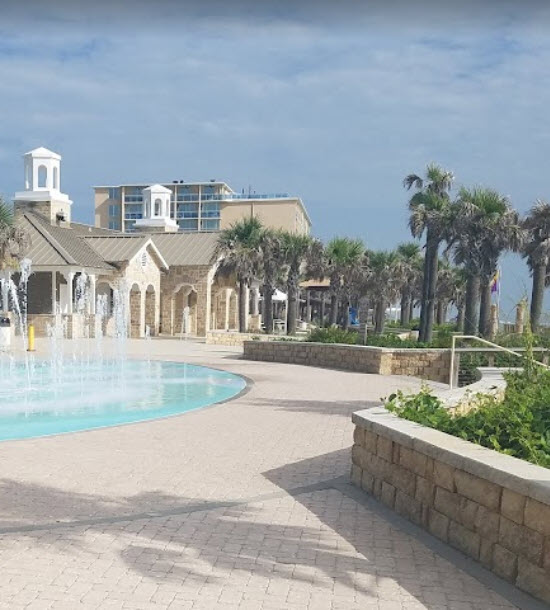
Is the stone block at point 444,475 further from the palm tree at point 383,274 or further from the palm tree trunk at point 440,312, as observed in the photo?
the palm tree trunk at point 440,312

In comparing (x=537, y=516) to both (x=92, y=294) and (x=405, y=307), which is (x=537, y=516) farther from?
(x=405, y=307)

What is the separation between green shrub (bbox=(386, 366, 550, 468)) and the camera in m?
4.92

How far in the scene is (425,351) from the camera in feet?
58.4

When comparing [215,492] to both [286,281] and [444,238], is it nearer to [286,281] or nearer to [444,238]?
[444,238]

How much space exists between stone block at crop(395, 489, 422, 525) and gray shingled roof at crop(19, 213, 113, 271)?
2936 cm

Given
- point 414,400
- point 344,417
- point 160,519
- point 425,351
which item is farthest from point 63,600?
point 425,351

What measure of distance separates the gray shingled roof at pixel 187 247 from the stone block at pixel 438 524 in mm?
34997

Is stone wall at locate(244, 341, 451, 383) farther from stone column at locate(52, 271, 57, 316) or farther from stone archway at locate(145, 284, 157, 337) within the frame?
stone archway at locate(145, 284, 157, 337)

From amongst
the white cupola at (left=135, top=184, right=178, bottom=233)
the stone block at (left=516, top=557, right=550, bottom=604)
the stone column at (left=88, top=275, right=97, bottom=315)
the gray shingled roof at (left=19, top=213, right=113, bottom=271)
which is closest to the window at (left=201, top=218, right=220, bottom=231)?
the white cupola at (left=135, top=184, right=178, bottom=233)

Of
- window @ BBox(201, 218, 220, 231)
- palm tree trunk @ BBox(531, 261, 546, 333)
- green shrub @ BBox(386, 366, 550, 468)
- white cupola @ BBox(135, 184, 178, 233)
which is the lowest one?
green shrub @ BBox(386, 366, 550, 468)

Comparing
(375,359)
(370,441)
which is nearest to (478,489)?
(370,441)

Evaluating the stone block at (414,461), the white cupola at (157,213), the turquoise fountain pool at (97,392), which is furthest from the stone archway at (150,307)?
the stone block at (414,461)

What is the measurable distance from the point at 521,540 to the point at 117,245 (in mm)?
36474

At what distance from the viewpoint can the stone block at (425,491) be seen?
501 cm
